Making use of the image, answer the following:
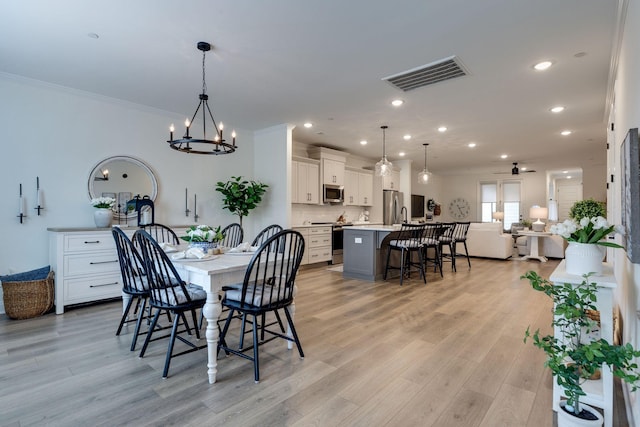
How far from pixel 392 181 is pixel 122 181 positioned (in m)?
6.43

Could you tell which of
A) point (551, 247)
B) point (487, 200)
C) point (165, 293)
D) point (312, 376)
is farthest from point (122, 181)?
point (487, 200)

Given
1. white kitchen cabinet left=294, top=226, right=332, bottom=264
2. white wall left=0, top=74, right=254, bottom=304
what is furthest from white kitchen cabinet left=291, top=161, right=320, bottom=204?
white wall left=0, top=74, right=254, bottom=304

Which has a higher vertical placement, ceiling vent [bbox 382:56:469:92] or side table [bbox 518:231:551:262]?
ceiling vent [bbox 382:56:469:92]

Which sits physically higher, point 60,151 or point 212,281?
point 60,151

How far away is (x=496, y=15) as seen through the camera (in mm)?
2480

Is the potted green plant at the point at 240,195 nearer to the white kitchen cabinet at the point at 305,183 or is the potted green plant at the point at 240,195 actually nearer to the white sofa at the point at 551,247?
the white kitchen cabinet at the point at 305,183

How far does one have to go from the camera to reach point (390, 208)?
8.70 metres

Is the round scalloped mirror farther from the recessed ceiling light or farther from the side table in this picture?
the side table

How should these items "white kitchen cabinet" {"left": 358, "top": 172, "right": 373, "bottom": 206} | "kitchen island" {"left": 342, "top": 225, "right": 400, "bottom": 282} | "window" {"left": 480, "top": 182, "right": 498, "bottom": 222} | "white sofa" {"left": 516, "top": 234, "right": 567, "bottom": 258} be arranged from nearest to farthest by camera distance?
Result: "kitchen island" {"left": 342, "top": 225, "right": 400, "bottom": 282} → "white sofa" {"left": 516, "top": 234, "right": 567, "bottom": 258} → "white kitchen cabinet" {"left": 358, "top": 172, "right": 373, "bottom": 206} → "window" {"left": 480, "top": 182, "right": 498, "bottom": 222}

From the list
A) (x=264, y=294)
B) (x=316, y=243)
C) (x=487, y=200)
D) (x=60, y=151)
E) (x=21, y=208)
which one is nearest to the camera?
(x=264, y=294)

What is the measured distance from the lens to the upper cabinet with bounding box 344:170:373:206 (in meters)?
7.93

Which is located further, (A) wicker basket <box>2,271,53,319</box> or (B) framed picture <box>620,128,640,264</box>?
(A) wicker basket <box>2,271,53,319</box>

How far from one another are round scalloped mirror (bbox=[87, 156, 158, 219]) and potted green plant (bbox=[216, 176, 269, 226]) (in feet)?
3.43

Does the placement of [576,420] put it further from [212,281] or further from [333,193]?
[333,193]
